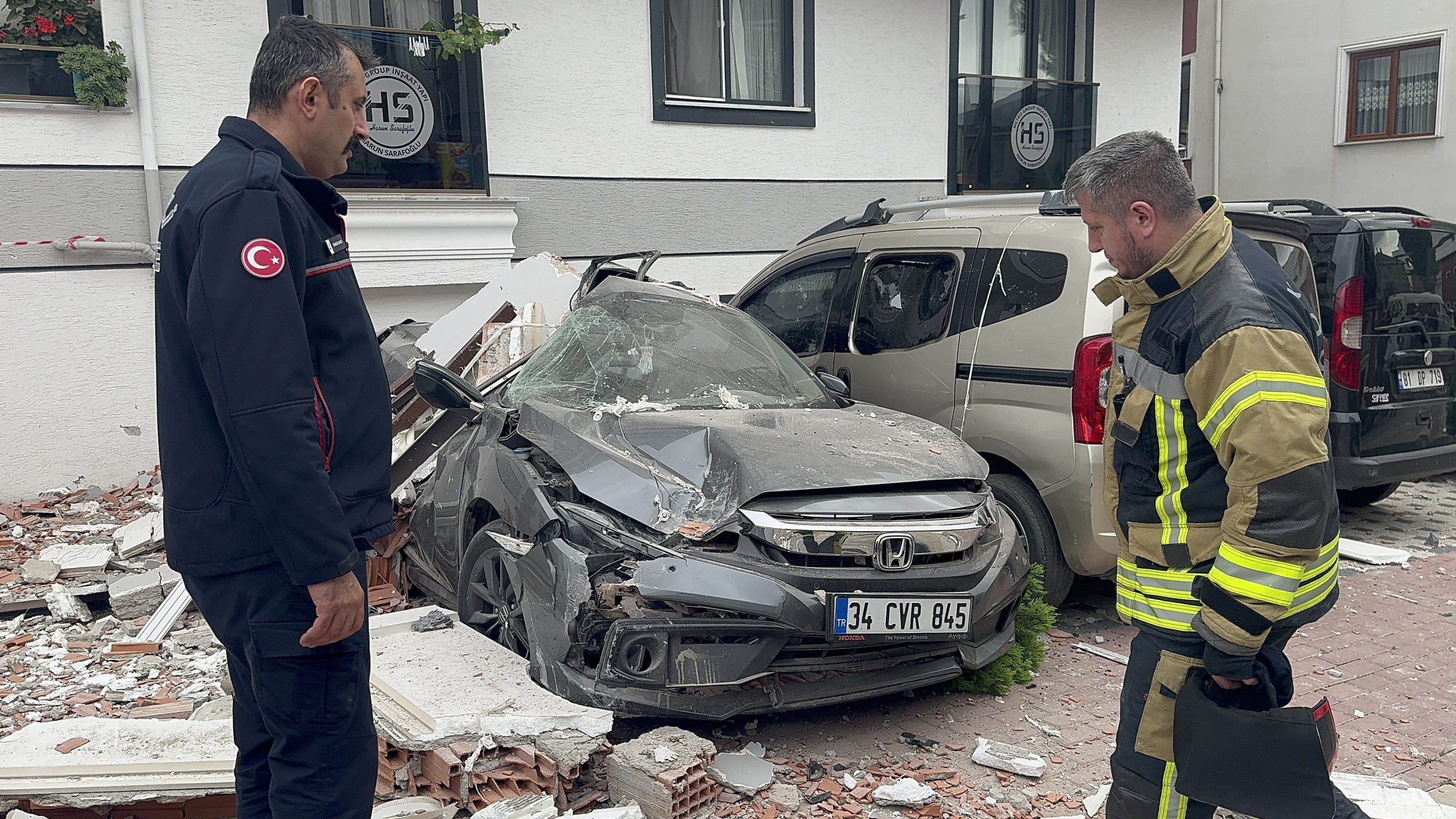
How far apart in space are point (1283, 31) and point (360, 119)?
64.1 ft

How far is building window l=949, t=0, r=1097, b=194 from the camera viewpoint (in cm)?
1125

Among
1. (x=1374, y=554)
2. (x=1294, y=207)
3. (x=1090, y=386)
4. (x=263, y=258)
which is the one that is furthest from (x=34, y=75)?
(x=1374, y=554)

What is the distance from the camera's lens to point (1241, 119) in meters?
19.1

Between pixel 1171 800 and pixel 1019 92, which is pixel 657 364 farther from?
pixel 1019 92

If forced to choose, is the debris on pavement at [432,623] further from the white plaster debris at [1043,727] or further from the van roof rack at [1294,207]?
the van roof rack at [1294,207]

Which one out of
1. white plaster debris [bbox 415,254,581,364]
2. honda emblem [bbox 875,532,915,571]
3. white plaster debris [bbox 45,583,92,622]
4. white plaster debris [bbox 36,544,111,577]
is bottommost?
white plaster debris [bbox 45,583,92,622]

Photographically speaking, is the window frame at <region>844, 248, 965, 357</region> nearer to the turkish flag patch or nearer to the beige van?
the beige van

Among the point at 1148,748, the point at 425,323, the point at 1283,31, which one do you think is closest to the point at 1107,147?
the point at 1148,748

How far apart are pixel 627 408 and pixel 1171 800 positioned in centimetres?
255

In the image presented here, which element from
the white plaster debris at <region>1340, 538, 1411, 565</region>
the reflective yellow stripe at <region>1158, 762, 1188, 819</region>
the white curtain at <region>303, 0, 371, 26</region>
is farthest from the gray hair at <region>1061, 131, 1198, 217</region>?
the white curtain at <region>303, 0, 371, 26</region>

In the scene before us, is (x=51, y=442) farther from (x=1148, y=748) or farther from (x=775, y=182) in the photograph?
(x=1148, y=748)

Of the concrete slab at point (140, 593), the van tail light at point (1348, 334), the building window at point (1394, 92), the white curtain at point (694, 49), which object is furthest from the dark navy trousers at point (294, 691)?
the building window at point (1394, 92)

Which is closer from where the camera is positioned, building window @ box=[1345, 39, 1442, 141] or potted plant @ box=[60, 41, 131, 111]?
potted plant @ box=[60, 41, 131, 111]

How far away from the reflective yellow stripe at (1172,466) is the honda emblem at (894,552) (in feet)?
4.17
